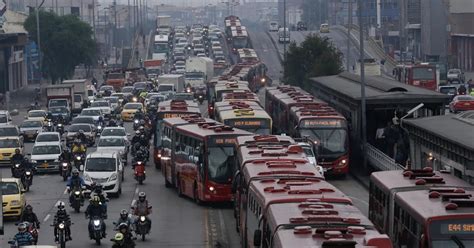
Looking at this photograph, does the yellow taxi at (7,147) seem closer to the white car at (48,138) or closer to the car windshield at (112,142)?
the white car at (48,138)

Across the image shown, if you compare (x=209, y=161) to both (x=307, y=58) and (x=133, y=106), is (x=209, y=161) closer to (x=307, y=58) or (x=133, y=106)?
(x=133, y=106)

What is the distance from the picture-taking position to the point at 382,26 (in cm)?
17462

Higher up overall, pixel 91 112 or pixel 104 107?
pixel 91 112

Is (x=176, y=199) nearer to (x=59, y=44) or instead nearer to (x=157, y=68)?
(x=59, y=44)

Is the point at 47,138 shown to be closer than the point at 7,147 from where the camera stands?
Yes

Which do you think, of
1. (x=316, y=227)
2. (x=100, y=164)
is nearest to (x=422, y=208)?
(x=316, y=227)

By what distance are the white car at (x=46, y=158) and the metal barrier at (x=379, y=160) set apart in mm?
10717

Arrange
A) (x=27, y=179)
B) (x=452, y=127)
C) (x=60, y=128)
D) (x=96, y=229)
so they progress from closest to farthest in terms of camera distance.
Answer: (x=96, y=229)
(x=452, y=127)
(x=27, y=179)
(x=60, y=128)

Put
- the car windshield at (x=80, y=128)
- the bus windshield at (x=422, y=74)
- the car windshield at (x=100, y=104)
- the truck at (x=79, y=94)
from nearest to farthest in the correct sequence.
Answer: the car windshield at (x=80, y=128), the car windshield at (x=100, y=104), the truck at (x=79, y=94), the bus windshield at (x=422, y=74)

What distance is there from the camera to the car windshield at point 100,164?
40344mm

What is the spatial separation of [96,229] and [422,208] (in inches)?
450

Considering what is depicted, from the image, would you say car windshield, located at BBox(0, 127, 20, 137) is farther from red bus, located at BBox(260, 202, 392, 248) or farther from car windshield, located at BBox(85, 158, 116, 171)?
red bus, located at BBox(260, 202, 392, 248)

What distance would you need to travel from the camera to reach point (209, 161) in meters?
36.7

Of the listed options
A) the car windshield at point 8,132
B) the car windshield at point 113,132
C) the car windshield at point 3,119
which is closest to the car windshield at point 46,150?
the car windshield at point 113,132
